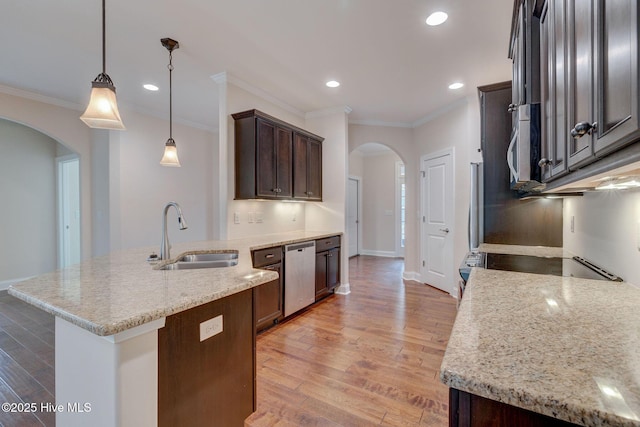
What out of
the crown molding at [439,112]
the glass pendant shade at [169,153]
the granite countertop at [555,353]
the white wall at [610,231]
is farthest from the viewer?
the crown molding at [439,112]

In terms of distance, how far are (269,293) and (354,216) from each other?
4720 millimetres

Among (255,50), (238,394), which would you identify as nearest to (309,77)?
(255,50)

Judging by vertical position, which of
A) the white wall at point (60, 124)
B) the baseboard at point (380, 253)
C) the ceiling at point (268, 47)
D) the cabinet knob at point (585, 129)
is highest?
the ceiling at point (268, 47)

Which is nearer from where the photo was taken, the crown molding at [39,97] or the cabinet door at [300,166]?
the crown molding at [39,97]

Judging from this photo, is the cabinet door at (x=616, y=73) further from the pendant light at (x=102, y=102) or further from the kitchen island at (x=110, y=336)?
the pendant light at (x=102, y=102)

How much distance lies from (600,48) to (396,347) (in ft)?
8.21

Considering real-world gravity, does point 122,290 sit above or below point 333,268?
above

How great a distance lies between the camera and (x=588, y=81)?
0.76 metres

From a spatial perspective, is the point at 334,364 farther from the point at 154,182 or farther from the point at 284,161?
the point at 154,182

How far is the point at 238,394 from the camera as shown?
1479 mm

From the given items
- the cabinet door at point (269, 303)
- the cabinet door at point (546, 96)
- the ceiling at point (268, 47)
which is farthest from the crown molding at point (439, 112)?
the cabinet door at point (269, 303)

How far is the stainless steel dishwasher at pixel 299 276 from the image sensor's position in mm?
3201

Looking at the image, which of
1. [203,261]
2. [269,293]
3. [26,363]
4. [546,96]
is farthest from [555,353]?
[26,363]

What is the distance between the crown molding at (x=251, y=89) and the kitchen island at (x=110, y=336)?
253 centimetres
